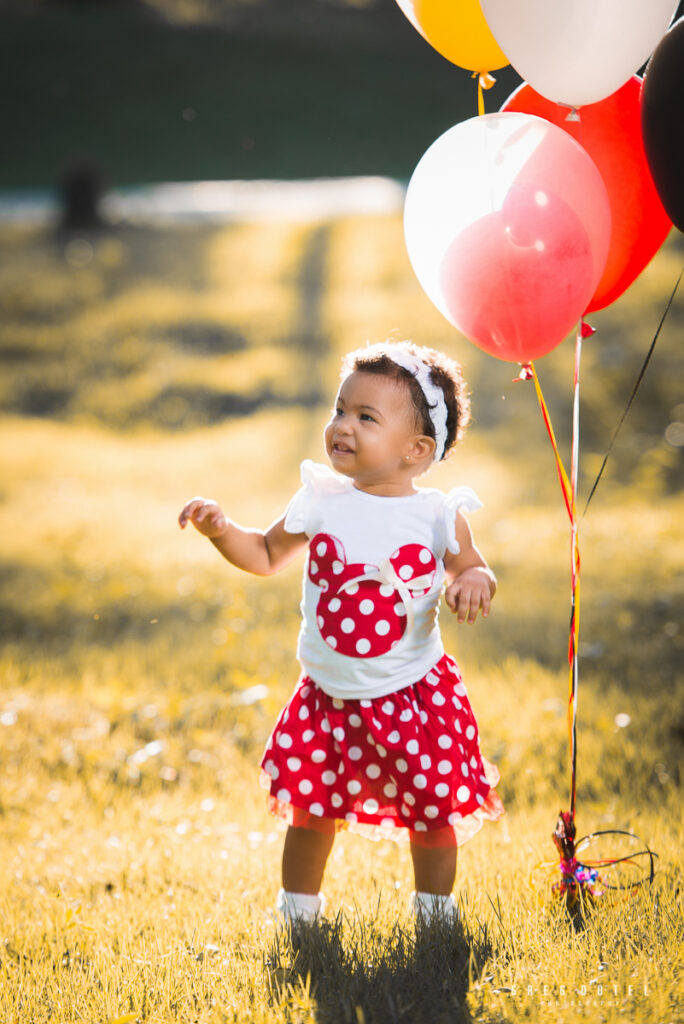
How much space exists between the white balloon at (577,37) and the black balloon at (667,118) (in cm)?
7

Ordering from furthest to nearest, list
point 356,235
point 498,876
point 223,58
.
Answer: point 223,58, point 356,235, point 498,876

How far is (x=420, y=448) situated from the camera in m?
2.45

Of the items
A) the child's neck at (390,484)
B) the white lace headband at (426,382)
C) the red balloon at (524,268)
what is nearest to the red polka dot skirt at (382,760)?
the child's neck at (390,484)

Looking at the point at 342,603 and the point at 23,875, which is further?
the point at 23,875

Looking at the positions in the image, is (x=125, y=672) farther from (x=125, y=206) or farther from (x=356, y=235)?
(x=125, y=206)

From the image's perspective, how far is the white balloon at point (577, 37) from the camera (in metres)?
2.25

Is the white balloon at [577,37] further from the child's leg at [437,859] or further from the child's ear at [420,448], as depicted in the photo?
the child's leg at [437,859]

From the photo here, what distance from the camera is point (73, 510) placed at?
6695 mm

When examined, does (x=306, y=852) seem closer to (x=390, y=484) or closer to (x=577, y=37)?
(x=390, y=484)

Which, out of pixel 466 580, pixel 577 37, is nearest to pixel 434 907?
pixel 466 580

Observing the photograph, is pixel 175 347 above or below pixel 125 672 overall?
above

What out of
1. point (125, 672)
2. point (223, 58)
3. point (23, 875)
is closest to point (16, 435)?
point (125, 672)

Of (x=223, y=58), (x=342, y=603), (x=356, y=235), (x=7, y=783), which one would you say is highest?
(x=223, y=58)

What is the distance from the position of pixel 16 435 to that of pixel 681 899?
6.95 m
